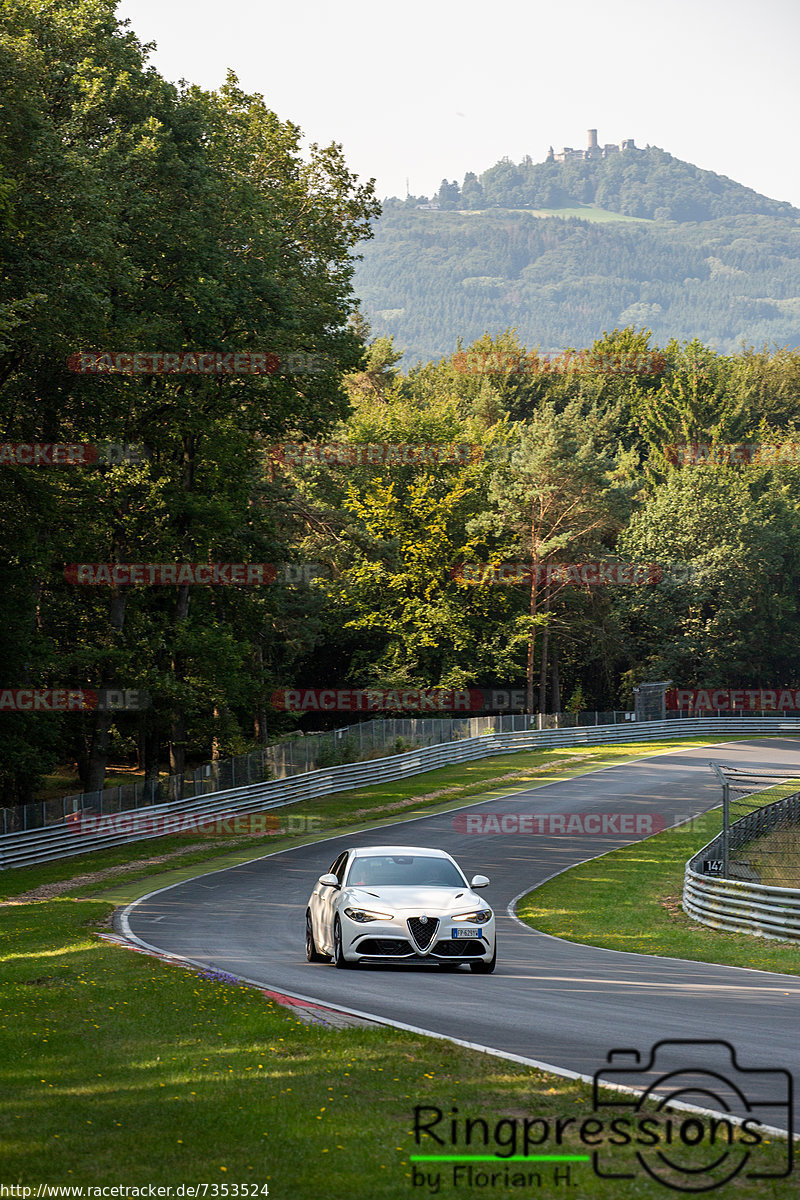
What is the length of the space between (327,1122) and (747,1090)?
2812 mm

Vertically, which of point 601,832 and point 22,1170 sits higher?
point 22,1170

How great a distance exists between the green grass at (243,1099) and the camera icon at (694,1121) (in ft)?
0.32

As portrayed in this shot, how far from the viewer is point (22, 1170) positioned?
6375mm

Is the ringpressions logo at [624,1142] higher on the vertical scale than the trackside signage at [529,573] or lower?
lower

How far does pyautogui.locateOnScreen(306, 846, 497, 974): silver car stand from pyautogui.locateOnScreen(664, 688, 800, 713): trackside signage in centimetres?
6279

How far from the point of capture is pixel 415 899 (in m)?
14.3

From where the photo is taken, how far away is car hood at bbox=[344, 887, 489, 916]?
14211 millimetres

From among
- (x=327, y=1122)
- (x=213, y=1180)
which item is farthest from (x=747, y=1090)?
(x=213, y=1180)

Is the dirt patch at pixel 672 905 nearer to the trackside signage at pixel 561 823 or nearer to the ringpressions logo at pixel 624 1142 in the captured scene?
the trackside signage at pixel 561 823

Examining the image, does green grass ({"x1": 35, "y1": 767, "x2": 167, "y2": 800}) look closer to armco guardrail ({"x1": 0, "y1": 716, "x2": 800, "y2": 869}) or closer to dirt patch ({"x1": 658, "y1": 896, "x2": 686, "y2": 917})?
armco guardrail ({"x1": 0, "y1": 716, "x2": 800, "y2": 869})

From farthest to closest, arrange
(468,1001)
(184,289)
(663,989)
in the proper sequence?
(184,289) → (663,989) → (468,1001)

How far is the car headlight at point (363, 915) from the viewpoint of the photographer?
14.2 m

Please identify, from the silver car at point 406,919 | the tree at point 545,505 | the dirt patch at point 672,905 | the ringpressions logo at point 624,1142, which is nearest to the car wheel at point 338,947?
the silver car at point 406,919

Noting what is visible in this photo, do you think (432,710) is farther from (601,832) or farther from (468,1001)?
(468,1001)
